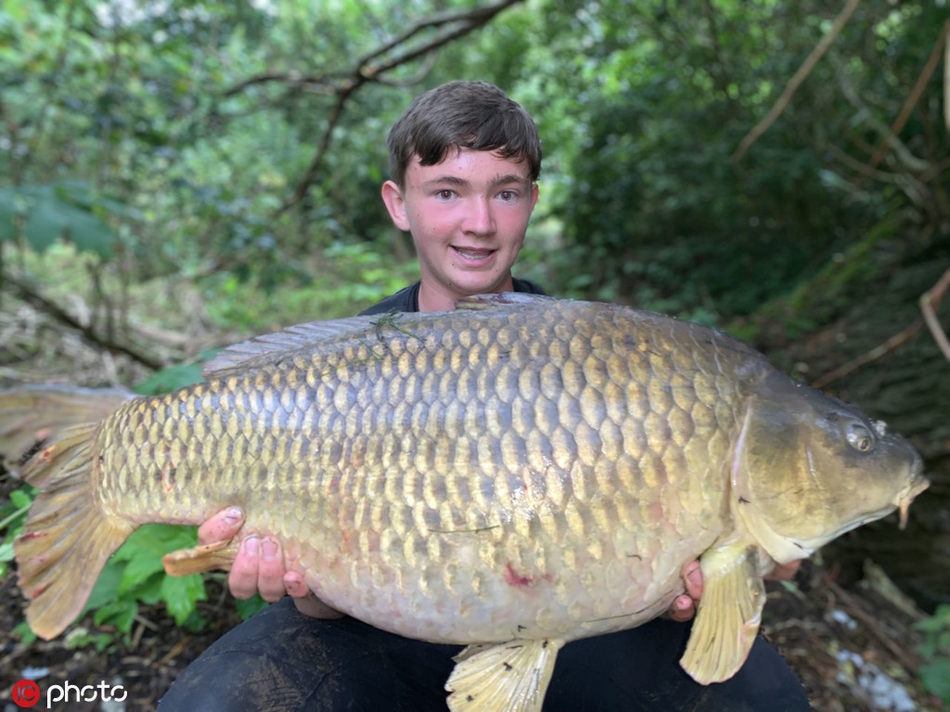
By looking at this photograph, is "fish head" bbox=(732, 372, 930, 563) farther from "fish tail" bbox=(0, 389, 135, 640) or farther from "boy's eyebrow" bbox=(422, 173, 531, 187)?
"fish tail" bbox=(0, 389, 135, 640)

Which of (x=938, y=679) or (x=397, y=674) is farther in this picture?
(x=938, y=679)

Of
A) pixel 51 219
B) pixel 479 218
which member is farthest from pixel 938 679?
pixel 51 219

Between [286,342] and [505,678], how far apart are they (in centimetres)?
63

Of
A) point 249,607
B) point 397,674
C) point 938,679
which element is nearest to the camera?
point 397,674

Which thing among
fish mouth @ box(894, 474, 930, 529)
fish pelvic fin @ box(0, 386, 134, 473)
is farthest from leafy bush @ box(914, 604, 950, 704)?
fish pelvic fin @ box(0, 386, 134, 473)

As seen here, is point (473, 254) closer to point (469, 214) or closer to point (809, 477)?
point (469, 214)

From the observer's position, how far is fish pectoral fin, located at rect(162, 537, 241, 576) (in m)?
1.01

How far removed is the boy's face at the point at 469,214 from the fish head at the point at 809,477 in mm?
654

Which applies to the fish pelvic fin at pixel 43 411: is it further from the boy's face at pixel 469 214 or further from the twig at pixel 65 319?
the twig at pixel 65 319

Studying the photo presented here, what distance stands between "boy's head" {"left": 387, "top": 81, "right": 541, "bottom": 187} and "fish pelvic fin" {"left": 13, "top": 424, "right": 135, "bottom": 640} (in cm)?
84

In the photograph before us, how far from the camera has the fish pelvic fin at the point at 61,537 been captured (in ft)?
3.44

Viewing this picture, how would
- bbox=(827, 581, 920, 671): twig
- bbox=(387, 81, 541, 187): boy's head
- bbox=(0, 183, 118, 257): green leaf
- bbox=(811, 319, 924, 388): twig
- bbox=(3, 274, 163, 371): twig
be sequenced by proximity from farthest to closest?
bbox=(3, 274, 163, 371): twig, bbox=(827, 581, 920, 671): twig, bbox=(0, 183, 118, 257): green leaf, bbox=(811, 319, 924, 388): twig, bbox=(387, 81, 541, 187): boy's head

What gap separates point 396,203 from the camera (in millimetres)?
1574

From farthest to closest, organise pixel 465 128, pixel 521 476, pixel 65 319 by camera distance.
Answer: pixel 65 319
pixel 465 128
pixel 521 476
